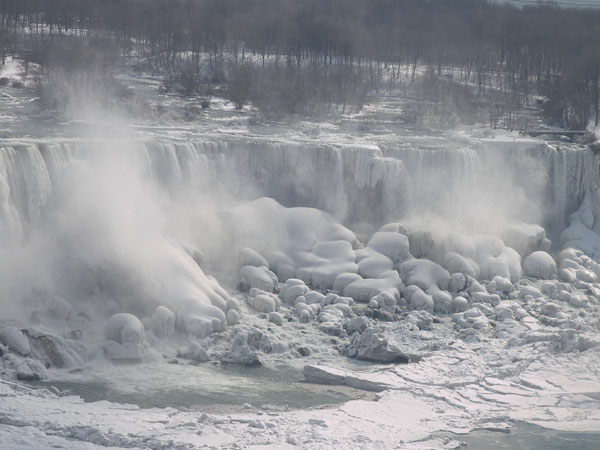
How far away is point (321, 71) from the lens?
52375 millimetres

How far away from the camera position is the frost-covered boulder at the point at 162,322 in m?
20.3

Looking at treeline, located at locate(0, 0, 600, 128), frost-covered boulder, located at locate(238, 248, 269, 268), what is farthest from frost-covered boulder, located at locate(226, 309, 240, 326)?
treeline, located at locate(0, 0, 600, 128)

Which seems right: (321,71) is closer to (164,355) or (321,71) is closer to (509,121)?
(509,121)

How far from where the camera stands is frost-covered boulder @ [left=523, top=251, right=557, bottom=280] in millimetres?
26750

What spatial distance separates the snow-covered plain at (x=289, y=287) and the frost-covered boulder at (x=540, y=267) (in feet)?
0.20

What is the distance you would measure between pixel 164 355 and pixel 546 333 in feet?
27.3

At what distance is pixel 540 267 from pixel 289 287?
24.6 feet

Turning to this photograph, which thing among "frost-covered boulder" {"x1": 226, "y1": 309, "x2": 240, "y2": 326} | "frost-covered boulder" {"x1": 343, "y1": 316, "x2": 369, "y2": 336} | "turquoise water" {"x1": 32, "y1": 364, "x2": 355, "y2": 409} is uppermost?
"frost-covered boulder" {"x1": 226, "y1": 309, "x2": 240, "y2": 326}

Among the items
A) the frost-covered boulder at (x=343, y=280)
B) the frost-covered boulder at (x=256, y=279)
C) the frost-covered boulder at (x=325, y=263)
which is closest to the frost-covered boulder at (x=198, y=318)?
the frost-covered boulder at (x=256, y=279)

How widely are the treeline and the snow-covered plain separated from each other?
18215 millimetres

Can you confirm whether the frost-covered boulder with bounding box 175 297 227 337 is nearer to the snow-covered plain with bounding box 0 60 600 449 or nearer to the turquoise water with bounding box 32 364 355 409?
the snow-covered plain with bounding box 0 60 600 449

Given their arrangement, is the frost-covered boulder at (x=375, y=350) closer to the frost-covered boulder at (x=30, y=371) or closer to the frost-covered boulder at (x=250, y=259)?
the frost-covered boulder at (x=250, y=259)

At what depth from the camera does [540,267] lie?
26766mm

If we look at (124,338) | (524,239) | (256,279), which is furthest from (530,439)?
(524,239)
